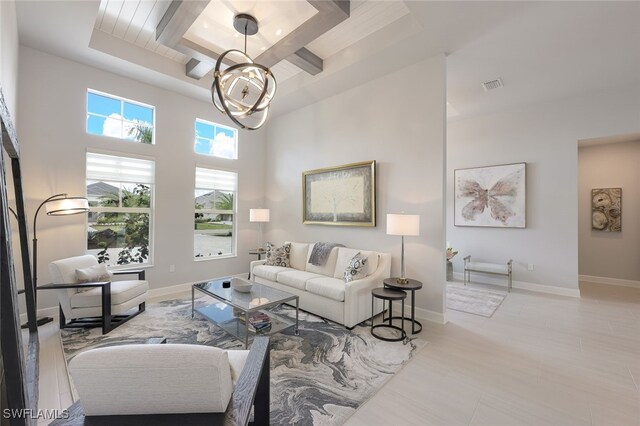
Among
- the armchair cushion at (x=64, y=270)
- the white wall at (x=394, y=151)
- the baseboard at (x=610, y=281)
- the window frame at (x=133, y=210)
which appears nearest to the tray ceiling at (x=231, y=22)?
the white wall at (x=394, y=151)

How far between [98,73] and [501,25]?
5421mm

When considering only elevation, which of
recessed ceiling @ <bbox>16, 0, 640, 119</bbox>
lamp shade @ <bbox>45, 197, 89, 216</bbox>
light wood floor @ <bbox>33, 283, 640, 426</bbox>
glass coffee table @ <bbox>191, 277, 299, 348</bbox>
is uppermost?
recessed ceiling @ <bbox>16, 0, 640, 119</bbox>

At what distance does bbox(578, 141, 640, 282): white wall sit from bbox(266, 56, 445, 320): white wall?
4342 mm

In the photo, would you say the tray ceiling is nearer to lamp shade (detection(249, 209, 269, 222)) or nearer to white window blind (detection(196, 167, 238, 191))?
white window blind (detection(196, 167, 238, 191))

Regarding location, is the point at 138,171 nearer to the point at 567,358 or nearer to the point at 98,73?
the point at 98,73

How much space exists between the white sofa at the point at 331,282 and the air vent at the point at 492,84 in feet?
10.5

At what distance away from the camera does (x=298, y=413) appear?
1.89m

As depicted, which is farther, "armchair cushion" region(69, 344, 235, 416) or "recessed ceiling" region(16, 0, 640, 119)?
"recessed ceiling" region(16, 0, 640, 119)

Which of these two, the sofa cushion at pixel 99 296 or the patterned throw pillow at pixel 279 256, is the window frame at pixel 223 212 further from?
the sofa cushion at pixel 99 296

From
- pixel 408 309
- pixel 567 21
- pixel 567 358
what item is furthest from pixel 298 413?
pixel 567 21

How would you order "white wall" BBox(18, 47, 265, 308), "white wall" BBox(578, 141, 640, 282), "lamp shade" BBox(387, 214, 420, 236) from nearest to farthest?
1. "lamp shade" BBox(387, 214, 420, 236)
2. "white wall" BBox(18, 47, 265, 308)
3. "white wall" BBox(578, 141, 640, 282)

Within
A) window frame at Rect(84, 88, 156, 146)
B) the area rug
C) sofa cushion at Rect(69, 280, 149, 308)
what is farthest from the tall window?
the area rug

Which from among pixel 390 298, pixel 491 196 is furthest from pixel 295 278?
pixel 491 196

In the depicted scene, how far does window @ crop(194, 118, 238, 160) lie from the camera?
5.21m
